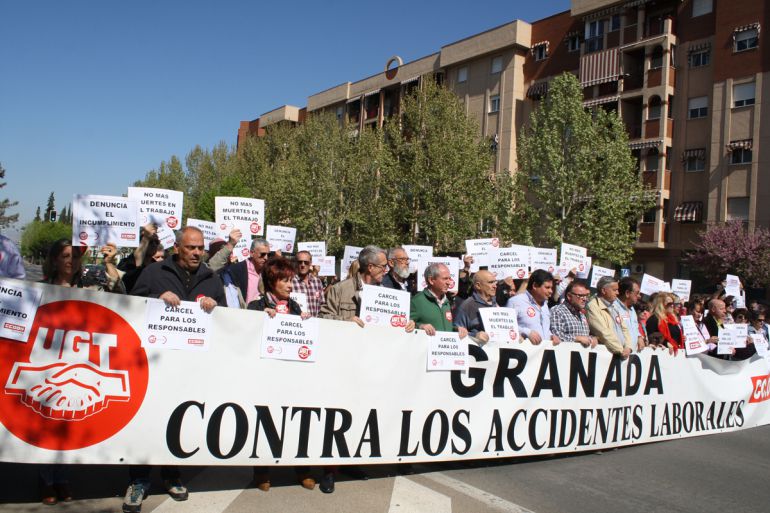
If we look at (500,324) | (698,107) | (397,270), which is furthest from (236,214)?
(698,107)

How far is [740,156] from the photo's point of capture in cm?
3030

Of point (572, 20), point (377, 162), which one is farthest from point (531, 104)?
point (377, 162)

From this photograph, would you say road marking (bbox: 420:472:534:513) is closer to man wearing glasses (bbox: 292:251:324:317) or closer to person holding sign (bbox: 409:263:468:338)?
person holding sign (bbox: 409:263:468:338)

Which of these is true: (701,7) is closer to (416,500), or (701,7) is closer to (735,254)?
(735,254)

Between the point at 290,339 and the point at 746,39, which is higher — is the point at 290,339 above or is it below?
below

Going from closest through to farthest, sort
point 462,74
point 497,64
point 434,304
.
→ point 434,304, point 497,64, point 462,74

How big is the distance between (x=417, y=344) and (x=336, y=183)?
29094mm

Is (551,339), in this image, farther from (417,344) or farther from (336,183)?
(336,183)

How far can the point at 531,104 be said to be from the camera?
128 ft

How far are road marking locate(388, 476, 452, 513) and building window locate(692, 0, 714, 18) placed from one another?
33383mm

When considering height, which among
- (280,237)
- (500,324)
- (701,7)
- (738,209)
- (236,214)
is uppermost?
(701,7)

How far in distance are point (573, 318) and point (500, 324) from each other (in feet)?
4.30

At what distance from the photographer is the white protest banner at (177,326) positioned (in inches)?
182

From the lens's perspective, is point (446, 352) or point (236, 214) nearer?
point (446, 352)
